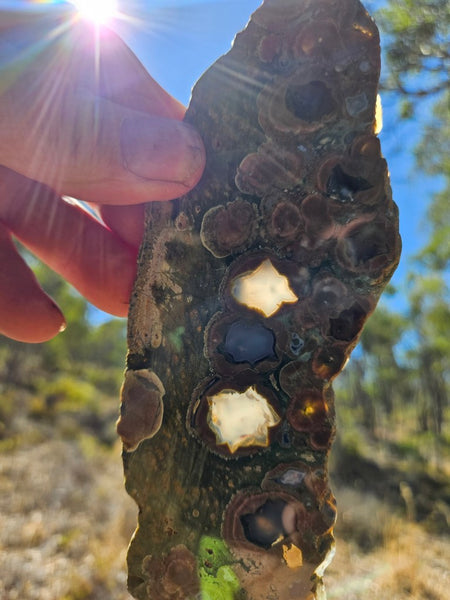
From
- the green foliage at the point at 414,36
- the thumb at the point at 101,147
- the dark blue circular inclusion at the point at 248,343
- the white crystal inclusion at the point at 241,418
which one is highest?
the green foliage at the point at 414,36

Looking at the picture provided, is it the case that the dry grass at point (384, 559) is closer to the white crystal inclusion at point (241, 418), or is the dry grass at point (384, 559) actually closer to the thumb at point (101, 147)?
the white crystal inclusion at point (241, 418)

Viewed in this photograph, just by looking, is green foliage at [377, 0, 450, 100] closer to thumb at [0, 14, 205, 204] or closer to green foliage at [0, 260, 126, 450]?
thumb at [0, 14, 205, 204]

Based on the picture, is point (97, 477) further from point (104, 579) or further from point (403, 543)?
point (403, 543)

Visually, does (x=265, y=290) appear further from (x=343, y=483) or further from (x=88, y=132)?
(x=343, y=483)

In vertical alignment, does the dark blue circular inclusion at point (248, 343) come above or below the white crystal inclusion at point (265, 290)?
below

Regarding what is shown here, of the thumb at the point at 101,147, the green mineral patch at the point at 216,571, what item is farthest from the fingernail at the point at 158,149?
the green mineral patch at the point at 216,571

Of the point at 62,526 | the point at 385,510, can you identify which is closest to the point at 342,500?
the point at 385,510

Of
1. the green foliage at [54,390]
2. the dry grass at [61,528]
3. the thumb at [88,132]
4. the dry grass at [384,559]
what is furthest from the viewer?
the green foliage at [54,390]

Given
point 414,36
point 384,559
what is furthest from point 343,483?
point 414,36
